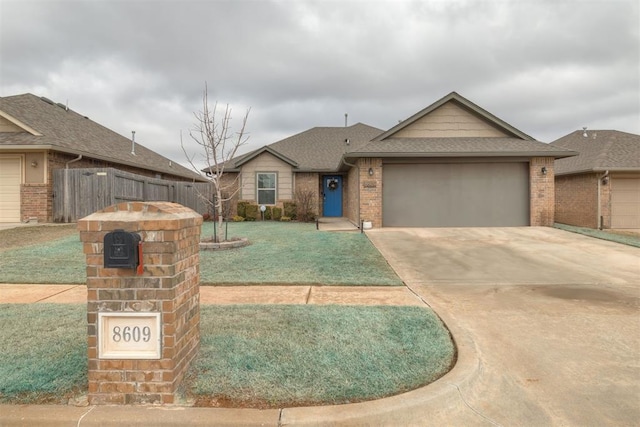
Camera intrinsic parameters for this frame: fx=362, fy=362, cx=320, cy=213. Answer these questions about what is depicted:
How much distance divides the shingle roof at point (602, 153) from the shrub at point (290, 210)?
12.2 metres

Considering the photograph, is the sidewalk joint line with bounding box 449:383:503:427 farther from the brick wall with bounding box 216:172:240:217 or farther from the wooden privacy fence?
the brick wall with bounding box 216:172:240:217

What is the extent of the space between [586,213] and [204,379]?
18.1 meters

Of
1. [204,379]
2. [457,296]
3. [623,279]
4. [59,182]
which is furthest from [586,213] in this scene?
[59,182]

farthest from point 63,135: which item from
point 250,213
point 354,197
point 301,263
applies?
point 301,263

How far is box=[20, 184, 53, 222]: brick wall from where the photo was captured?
42.0 ft

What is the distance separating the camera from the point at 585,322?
3924 millimetres

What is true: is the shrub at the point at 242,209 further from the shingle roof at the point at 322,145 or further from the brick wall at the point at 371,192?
the brick wall at the point at 371,192

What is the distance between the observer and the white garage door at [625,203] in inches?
589

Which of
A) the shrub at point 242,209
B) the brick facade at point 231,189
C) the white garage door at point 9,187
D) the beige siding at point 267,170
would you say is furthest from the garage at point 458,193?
the white garage door at point 9,187

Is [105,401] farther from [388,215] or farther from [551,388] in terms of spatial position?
[388,215]

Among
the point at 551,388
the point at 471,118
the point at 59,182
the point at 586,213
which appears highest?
the point at 471,118

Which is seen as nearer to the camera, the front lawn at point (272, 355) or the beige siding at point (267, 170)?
the front lawn at point (272, 355)

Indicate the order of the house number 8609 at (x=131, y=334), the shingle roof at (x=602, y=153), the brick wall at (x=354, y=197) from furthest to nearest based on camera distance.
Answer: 1. the shingle roof at (x=602, y=153)
2. the brick wall at (x=354, y=197)
3. the house number 8609 at (x=131, y=334)

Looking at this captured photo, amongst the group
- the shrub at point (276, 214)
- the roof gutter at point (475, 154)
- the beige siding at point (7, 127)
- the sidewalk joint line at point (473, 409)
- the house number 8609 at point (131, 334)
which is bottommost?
the sidewalk joint line at point (473, 409)
